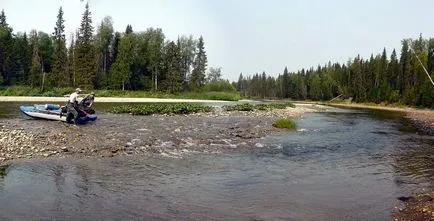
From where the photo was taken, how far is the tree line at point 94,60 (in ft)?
296

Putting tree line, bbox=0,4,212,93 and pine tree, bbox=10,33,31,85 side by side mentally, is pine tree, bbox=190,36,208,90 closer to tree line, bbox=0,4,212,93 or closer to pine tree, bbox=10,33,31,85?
tree line, bbox=0,4,212,93

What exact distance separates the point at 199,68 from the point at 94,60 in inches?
1504

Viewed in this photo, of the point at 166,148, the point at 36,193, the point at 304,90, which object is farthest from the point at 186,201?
the point at 304,90

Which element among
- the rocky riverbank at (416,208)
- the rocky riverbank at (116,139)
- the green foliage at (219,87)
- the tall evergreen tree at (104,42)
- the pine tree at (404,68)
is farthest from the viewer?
the green foliage at (219,87)

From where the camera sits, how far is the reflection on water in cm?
1045

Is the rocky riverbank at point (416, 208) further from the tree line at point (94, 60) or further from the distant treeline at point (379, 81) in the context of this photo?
the tree line at point (94, 60)

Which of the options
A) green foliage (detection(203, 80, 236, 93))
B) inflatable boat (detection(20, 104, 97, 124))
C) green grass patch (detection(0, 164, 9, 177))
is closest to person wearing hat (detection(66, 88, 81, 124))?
inflatable boat (detection(20, 104, 97, 124))

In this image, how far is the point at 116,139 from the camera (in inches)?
858

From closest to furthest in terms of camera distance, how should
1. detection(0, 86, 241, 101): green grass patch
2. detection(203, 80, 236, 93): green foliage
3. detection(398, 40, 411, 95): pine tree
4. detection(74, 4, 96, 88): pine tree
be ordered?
1. detection(0, 86, 241, 101): green grass patch
2. detection(74, 4, 96, 88): pine tree
3. detection(398, 40, 411, 95): pine tree
4. detection(203, 80, 236, 93): green foliage

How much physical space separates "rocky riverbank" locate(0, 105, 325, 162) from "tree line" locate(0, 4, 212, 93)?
63496mm

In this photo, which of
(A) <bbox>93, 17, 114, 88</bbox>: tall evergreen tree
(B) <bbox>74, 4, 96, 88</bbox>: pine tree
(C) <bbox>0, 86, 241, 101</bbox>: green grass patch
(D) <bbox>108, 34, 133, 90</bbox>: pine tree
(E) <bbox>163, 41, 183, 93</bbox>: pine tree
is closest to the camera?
(C) <bbox>0, 86, 241, 101</bbox>: green grass patch

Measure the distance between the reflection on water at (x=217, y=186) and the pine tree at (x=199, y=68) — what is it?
95.9 m

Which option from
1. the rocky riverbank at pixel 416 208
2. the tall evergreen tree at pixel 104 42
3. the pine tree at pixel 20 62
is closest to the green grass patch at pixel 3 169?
the rocky riverbank at pixel 416 208

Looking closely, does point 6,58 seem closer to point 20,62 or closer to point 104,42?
point 20,62
